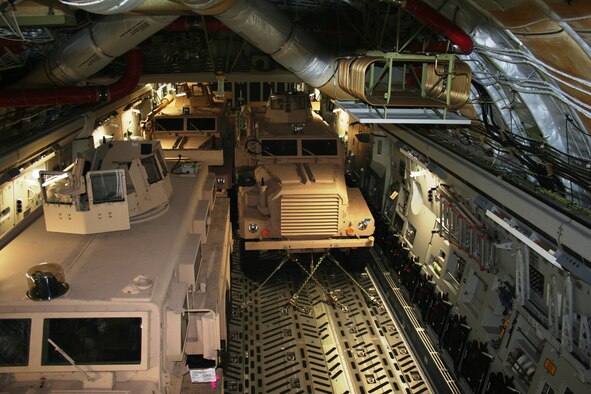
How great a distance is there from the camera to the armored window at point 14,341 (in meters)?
4.06

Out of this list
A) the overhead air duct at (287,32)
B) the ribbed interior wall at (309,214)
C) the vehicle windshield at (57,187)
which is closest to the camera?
the vehicle windshield at (57,187)

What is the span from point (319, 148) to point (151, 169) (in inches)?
174

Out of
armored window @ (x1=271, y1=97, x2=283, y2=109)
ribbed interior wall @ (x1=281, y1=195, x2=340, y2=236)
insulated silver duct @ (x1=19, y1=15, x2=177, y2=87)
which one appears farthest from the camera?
armored window @ (x1=271, y1=97, x2=283, y2=109)

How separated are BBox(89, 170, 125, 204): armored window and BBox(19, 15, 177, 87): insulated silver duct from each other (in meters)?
2.75

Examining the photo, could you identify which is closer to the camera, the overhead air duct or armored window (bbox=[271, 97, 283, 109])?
the overhead air duct

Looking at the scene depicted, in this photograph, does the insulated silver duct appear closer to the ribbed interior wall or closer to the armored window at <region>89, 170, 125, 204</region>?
the armored window at <region>89, 170, 125, 204</region>

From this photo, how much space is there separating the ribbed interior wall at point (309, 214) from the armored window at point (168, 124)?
5.35 meters

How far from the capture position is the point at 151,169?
A: 6.13m

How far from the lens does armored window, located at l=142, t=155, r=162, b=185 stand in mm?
6012

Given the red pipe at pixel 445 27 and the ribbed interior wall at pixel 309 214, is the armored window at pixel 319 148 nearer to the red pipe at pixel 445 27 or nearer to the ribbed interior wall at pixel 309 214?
the ribbed interior wall at pixel 309 214

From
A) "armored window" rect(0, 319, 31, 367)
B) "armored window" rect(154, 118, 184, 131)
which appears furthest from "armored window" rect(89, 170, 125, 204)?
"armored window" rect(154, 118, 184, 131)

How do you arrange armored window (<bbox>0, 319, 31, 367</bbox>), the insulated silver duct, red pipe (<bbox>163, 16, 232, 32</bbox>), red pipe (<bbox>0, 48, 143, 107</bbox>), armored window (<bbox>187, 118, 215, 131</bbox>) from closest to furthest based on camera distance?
armored window (<bbox>0, 319, 31, 367</bbox>) → the insulated silver duct → red pipe (<bbox>0, 48, 143, 107</bbox>) → red pipe (<bbox>163, 16, 232, 32</bbox>) → armored window (<bbox>187, 118, 215, 131</bbox>)

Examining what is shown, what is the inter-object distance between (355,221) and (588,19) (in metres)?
5.03

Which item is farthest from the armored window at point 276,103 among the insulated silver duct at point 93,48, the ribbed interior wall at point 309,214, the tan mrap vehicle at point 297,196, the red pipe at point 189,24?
the insulated silver duct at point 93,48
